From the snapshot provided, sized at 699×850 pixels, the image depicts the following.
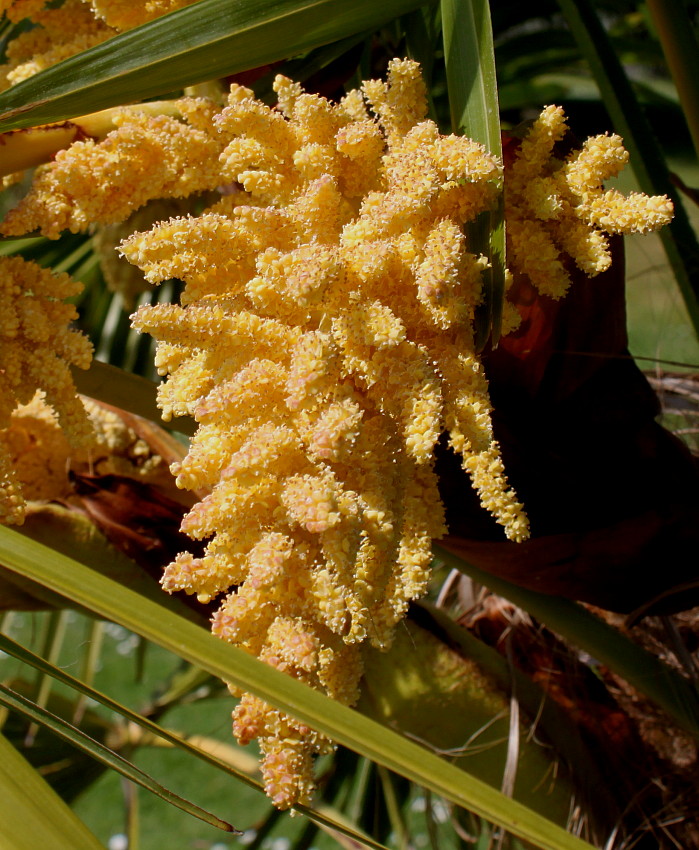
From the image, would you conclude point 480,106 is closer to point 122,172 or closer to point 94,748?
point 122,172

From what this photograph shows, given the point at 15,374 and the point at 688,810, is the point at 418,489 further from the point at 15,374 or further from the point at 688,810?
the point at 688,810

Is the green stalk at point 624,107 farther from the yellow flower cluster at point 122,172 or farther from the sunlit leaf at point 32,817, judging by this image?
the sunlit leaf at point 32,817

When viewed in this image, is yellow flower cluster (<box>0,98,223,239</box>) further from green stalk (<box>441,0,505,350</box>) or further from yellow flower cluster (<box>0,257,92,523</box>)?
green stalk (<box>441,0,505,350</box>)

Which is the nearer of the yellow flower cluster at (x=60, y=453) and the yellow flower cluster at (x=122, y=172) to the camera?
the yellow flower cluster at (x=122, y=172)

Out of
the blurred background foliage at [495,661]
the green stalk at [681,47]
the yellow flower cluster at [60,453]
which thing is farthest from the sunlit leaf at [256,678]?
the green stalk at [681,47]

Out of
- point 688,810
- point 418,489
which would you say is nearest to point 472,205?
point 418,489

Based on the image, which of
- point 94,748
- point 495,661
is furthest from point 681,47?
point 94,748
